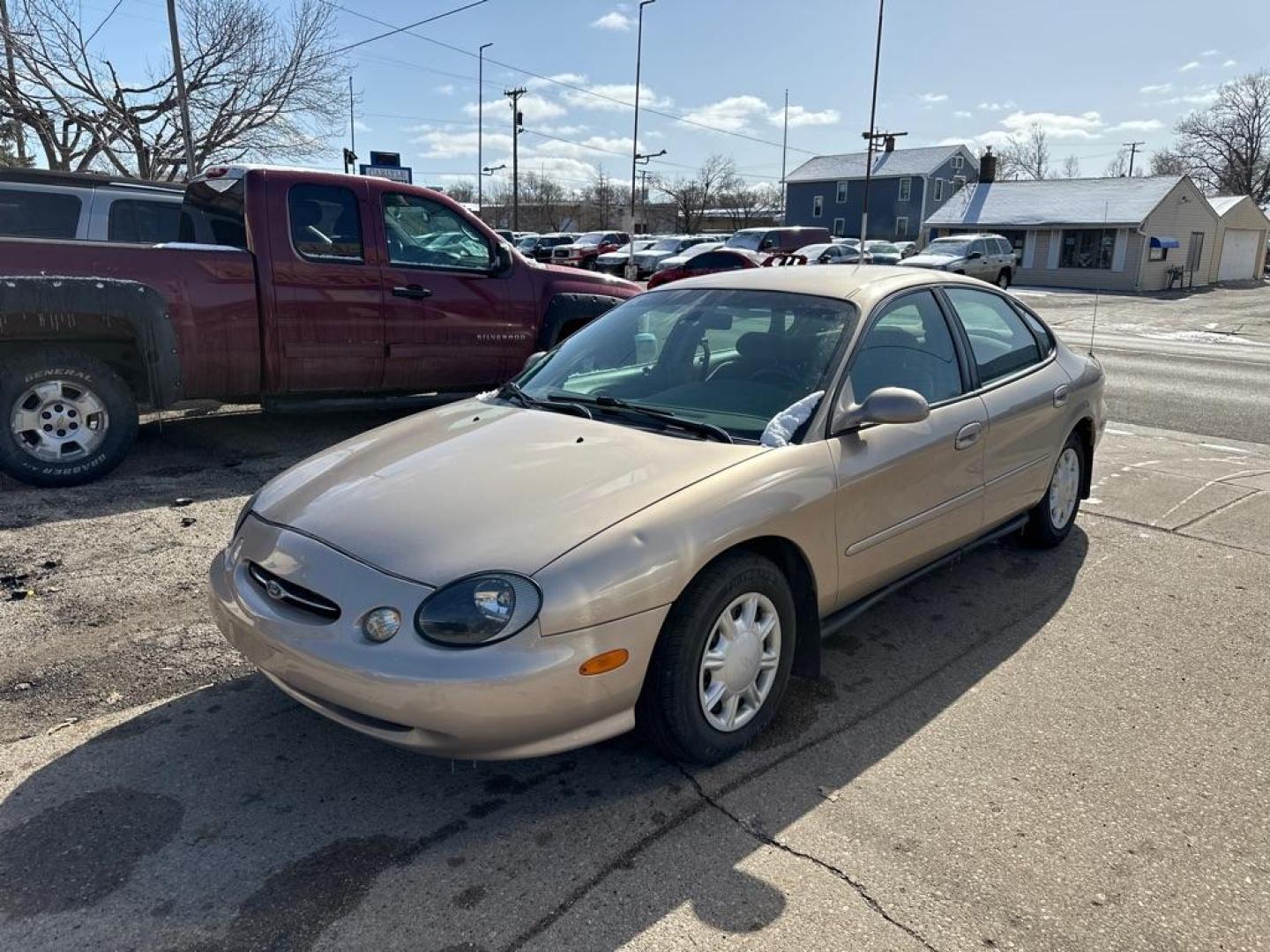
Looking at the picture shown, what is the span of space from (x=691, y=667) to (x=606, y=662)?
33 centimetres

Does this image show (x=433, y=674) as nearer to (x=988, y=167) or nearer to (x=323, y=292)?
(x=323, y=292)

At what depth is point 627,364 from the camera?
4.11 meters

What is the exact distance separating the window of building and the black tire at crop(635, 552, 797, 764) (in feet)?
136

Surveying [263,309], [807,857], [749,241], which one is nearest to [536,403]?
[807,857]

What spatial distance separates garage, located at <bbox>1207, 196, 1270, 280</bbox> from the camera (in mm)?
42969

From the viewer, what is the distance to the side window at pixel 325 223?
6547 mm

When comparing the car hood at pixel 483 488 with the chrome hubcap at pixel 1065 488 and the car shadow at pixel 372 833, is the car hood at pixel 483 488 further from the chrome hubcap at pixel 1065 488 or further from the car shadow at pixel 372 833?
the chrome hubcap at pixel 1065 488

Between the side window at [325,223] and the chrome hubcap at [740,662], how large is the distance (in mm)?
4790

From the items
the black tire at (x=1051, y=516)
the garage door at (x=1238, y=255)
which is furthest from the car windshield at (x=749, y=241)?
the black tire at (x=1051, y=516)

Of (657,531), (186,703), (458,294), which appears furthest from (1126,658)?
(458,294)

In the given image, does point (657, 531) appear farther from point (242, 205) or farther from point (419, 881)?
point (242, 205)

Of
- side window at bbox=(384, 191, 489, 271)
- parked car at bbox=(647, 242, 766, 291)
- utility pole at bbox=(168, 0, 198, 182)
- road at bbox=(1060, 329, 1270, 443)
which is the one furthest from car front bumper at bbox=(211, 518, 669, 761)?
parked car at bbox=(647, 242, 766, 291)

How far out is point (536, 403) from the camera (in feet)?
12.8

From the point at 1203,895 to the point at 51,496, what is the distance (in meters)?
6.00
